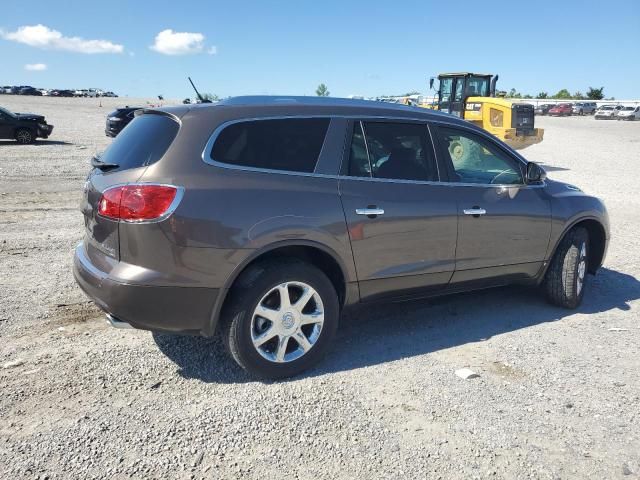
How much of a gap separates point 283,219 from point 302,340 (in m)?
0.86

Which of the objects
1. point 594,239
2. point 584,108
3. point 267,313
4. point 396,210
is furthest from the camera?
point 584,108

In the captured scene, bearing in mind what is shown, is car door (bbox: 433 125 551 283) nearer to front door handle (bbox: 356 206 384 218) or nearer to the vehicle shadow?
→ the vehicle shadow

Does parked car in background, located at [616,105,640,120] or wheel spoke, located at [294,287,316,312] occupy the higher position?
parked car in background, located at [616,105,640,120]

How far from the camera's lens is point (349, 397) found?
346cm

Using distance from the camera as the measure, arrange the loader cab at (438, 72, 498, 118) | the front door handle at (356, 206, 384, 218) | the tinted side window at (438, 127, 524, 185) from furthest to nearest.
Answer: the loader cab at (438, 72, 498, 118)
the tinted side window at (438, 127, 524, 185)
the front door handle at (356, 206, 384, 218)

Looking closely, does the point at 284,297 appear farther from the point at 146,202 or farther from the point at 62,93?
the point at 62,93

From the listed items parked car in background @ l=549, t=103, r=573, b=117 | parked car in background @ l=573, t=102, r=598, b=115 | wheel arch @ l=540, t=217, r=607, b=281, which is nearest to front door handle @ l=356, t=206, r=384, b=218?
wheel arch @ l=540, t=217, r=607, b=281

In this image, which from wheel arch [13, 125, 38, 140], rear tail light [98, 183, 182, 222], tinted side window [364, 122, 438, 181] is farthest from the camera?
wheel arch [13, 125, 38, 140]

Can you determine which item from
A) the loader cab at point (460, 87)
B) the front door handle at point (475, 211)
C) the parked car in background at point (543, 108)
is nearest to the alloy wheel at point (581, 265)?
the front door handle at point (475, 211)

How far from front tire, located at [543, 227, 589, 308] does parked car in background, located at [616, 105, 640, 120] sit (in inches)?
2382

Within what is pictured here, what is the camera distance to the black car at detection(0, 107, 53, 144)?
18750mm

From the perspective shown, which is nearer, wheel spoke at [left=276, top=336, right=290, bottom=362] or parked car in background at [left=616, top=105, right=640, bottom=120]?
wheel spoke at [left=276, top=336, right=290, bottom=362]

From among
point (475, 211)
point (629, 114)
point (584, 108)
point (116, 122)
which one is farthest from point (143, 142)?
point (584, 108)

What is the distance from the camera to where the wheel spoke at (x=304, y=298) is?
359 cm
